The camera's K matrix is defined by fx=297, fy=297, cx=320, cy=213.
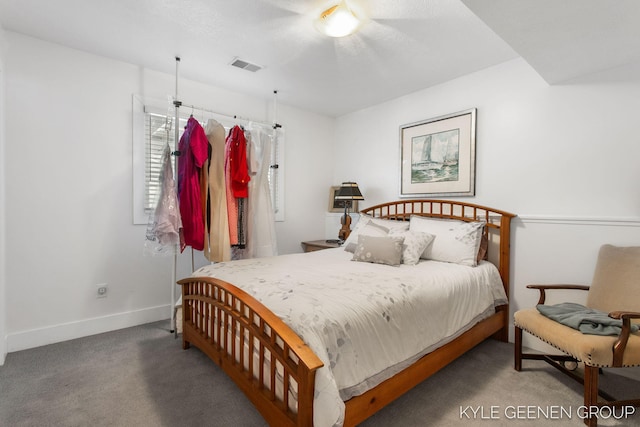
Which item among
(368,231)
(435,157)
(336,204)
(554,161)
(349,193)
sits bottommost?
(368,231)

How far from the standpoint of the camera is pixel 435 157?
127 inches

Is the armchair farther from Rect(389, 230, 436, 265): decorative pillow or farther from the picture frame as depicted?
the picture frame

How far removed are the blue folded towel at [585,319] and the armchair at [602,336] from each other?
0.10 ft

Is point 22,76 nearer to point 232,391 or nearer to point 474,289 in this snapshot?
point 232,391

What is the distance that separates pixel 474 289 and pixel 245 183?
2207mm

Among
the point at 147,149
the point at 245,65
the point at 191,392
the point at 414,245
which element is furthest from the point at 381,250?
the point at 147,149

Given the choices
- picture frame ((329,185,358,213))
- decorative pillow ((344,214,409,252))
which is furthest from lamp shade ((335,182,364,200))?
decorative pillow ((344,214,409,252))

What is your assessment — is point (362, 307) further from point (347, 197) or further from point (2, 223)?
point (2, 223)

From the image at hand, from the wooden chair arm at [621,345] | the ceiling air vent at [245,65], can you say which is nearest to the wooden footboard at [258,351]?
the wooden chair arm at [621,345]

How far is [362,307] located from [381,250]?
3.37 feet

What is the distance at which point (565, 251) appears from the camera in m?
2.39

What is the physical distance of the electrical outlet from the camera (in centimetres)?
273

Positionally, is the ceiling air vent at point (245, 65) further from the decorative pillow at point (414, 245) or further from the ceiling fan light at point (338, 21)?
the decorative pillow at point (414, 245)

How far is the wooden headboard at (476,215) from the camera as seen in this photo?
263cm
